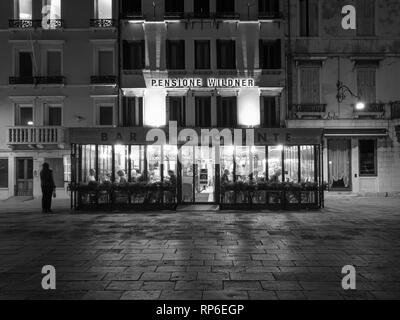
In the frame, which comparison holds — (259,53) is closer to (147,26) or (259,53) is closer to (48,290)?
(147,26)

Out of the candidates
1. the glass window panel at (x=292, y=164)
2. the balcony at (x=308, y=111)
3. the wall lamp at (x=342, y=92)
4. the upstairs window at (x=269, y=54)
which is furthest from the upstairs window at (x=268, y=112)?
the glass window panel at (x=292, y=164)

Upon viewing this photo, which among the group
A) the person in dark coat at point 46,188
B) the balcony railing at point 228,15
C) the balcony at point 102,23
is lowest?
the person in dark coat at point 46,188

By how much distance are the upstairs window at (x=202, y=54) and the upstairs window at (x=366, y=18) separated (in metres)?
8.69

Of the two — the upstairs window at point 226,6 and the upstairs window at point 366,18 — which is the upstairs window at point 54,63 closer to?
the upstairs window at point 226,6

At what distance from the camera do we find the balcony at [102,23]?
26109mm

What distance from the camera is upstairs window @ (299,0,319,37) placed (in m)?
26.0

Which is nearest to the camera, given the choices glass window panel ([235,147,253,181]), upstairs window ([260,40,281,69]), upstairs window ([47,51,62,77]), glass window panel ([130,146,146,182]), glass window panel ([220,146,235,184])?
glass window panel ([130,146,146,182])

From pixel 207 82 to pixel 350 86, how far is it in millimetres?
8120

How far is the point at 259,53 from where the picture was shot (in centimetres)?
2598

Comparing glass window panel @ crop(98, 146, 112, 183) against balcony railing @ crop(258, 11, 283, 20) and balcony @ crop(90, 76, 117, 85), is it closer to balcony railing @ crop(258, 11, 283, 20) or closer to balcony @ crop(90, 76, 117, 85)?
balcony @ crop(90, 76, 117, 85)

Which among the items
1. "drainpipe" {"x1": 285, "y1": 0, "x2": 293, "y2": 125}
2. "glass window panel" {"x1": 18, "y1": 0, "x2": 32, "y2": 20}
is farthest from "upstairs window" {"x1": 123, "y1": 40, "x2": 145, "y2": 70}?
"drainpipe" {"x1": 285, "y1": 0, "x2": 293, "y2": 125}

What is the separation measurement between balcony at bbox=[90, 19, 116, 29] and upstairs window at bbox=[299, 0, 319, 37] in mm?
10818

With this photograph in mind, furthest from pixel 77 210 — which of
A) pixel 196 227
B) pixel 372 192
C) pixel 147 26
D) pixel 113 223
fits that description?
pixel 372 192

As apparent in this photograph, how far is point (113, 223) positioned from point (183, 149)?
671cm
